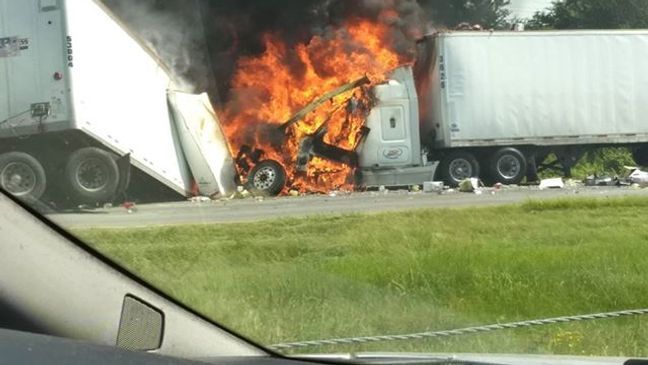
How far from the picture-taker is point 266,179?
3.68 metres

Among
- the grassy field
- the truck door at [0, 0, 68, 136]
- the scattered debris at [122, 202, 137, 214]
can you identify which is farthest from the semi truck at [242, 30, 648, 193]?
the truck door at [0, 0, 68, 136]

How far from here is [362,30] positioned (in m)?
3.89

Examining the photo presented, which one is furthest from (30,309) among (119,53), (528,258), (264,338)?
(528,258)

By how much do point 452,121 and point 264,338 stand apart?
1383mm

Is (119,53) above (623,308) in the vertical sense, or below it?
above

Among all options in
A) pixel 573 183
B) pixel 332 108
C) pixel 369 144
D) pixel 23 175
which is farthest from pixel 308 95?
pixel 23 175

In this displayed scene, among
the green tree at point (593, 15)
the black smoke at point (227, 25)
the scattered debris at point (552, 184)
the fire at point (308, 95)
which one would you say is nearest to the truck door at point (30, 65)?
the black smoke at point (227, 25)

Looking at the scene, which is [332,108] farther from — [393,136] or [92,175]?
[92,175]

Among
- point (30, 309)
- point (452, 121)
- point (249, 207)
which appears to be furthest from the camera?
point (452, 121)

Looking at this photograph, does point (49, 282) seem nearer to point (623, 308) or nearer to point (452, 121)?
point (452, 121)

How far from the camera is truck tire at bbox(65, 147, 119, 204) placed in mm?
3193

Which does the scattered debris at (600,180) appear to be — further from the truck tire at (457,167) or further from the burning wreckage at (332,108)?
the truck tire at (457,167)

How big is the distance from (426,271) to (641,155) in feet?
3.60

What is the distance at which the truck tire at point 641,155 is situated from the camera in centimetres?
397
